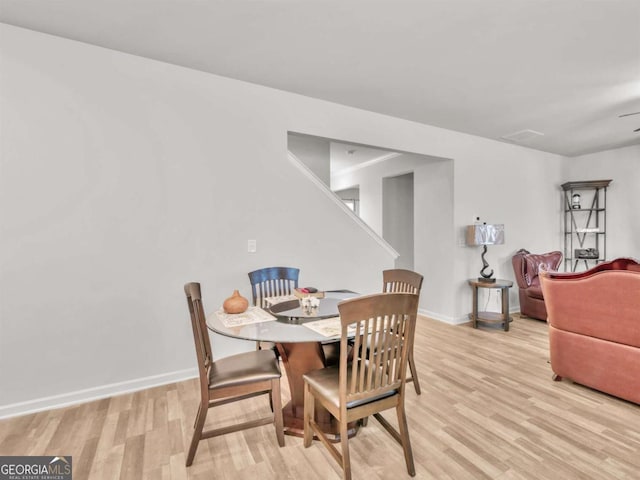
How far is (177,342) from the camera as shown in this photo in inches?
110

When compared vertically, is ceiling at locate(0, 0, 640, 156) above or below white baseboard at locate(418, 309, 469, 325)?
above

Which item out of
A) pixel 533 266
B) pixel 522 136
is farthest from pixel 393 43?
pixel 533 266

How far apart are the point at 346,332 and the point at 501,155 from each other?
186 inches

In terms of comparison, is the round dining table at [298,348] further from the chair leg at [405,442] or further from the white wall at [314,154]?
the white wall at [314,154]

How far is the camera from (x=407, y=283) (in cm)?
266

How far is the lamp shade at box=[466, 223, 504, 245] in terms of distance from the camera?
14.0ft

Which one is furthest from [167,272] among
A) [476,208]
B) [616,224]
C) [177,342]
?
[616,224]

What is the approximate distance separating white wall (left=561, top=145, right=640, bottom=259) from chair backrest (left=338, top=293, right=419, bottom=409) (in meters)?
5.82

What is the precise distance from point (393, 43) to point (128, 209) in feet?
7.98

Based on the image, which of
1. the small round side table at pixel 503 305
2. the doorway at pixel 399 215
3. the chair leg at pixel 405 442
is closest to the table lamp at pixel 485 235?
the small round side table at pixel 503 305

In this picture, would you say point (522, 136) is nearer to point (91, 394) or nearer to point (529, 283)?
point (529, 283)

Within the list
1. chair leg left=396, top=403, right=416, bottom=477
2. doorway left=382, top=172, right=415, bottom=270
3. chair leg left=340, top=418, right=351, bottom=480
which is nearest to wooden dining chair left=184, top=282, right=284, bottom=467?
chair leg left=340, top=418, right=351, bottom=480

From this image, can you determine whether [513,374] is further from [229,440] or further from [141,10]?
[141,10]

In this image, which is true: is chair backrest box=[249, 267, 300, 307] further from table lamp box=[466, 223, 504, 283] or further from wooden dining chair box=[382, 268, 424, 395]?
table lamp box=[466, 223, 504, 283]
